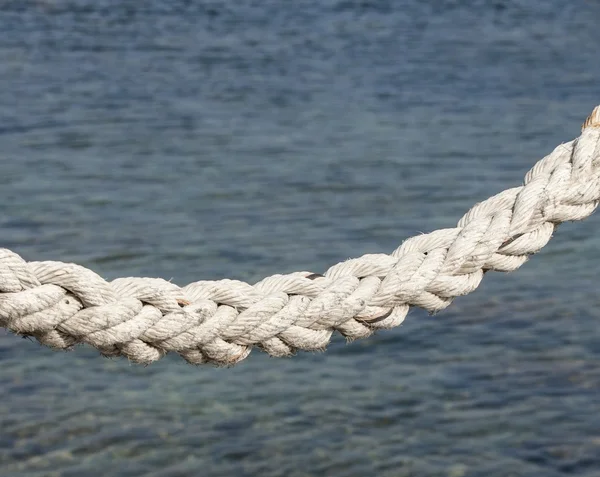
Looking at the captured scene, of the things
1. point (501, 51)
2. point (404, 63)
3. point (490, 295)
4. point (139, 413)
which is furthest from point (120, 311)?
point (501, 51)

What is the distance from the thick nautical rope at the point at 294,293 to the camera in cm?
193

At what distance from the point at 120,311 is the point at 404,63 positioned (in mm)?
11120

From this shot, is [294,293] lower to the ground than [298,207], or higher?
higher

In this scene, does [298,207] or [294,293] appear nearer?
[294,293]

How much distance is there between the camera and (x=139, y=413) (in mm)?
5820

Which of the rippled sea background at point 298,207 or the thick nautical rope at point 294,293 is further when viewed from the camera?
the rippled sea background at point 298,207

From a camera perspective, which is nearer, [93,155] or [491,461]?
[491,461]

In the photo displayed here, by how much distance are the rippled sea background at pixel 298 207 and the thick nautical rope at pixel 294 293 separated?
3288mm

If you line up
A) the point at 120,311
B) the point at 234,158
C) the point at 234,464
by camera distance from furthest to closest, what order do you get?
the point at 234,158
the point at 234,464
the point at 120,311

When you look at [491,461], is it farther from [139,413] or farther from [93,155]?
[93,155]

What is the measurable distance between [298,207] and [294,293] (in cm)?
631

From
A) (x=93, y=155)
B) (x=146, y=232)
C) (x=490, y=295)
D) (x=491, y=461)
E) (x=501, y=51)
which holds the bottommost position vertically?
(x=491, y=461)

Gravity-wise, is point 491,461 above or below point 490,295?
below

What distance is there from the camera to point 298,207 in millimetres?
8445
